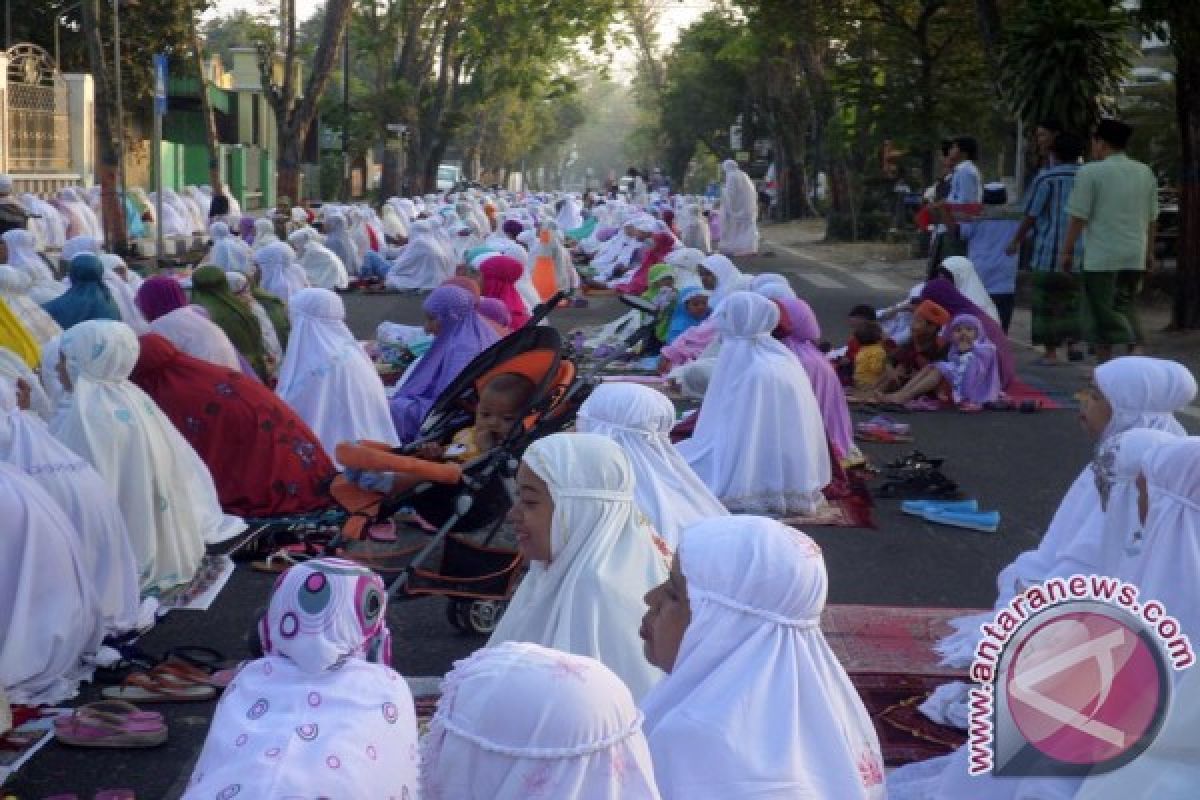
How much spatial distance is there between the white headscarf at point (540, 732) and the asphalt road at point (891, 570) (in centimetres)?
99

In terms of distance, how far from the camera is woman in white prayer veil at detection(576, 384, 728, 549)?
605 centimetres

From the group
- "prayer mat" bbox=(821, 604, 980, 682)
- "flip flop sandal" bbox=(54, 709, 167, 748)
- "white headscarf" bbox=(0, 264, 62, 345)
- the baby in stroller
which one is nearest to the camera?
"flip flop sandal" bbox=(54, 709, 167, 748)

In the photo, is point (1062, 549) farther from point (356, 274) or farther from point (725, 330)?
point (356, 274)

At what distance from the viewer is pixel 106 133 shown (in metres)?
22.1

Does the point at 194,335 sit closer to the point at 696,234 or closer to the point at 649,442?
the point at 649,442

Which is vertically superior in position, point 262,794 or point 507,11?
point 507,11

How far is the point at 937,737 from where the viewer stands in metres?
5.43

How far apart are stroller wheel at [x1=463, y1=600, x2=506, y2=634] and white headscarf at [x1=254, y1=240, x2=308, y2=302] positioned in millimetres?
9384

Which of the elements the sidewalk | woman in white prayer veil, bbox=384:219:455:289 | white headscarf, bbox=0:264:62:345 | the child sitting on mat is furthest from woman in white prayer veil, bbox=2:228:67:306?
woman in white prayer veil, bbox=384:219:455:289

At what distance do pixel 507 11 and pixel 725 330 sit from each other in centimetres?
3382

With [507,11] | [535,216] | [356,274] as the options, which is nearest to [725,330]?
[356,274]

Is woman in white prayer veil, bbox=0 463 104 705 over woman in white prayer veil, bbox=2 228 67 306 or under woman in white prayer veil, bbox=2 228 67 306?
under

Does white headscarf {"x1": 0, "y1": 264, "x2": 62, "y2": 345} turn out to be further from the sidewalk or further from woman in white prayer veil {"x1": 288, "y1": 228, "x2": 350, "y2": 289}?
woman in white prayer veil {"x1": 288, "y1": 228, "x2": 350, "y2": 289}

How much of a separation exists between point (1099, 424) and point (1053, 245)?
8.21m
